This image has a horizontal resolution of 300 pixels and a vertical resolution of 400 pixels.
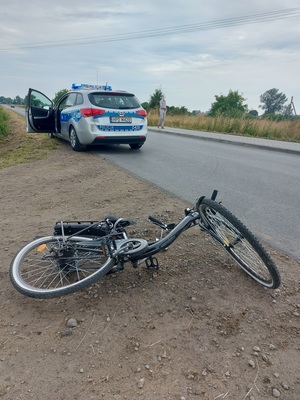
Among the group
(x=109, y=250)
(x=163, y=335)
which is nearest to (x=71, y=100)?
(x=109, y=250)

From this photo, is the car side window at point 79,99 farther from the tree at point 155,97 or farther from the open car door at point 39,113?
the tree at point 155,97

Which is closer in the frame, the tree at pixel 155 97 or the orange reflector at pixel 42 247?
the orange reflector at pixel 42 247

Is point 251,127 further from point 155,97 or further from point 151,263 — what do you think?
point 155,97

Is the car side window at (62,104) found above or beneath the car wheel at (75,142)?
above

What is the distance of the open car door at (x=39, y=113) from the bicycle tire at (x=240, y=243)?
8474 mm

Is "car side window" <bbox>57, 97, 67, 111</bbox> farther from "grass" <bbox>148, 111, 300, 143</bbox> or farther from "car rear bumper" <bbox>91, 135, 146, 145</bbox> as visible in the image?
"grass" <bbox>148, 111, 300, 143</bbox>

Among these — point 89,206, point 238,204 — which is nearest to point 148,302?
point 89,206

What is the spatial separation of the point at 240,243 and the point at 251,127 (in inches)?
671

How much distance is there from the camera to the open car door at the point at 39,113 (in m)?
9.68

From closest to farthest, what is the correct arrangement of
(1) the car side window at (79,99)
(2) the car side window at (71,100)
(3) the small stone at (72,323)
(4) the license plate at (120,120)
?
(3) the small stone at (72,323)
(4) the license plate at (120,120)
(1) the car side window at (79,99)
(2) the car side window at (71,100)

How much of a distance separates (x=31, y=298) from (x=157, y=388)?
1327mm

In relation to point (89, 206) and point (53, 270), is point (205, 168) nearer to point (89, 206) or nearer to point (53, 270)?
point (89, 206)

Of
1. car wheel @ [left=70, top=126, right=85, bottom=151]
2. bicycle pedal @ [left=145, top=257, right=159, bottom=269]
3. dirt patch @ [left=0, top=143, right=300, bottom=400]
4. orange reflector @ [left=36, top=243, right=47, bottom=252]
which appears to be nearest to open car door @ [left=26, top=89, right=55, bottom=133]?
car wheel @ [left=70, top=126, right=85, bottom=151]

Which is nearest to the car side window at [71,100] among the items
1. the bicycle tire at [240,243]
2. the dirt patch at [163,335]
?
the dirt patch at [163,335]
